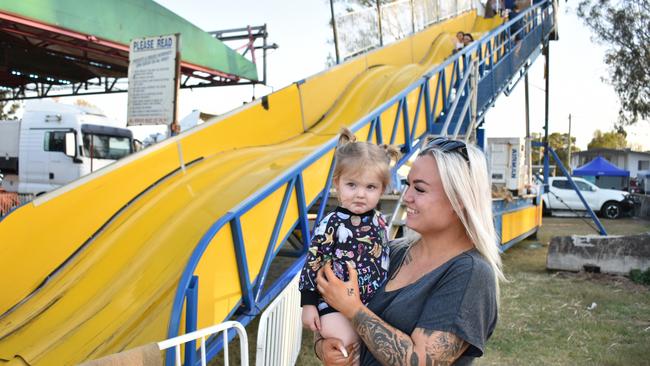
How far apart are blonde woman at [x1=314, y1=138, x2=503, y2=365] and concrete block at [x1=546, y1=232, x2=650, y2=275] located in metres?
7.51

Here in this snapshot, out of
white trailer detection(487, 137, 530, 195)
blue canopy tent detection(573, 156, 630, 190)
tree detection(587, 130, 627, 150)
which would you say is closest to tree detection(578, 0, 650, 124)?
blue canopy tent detection(573, 156, 630, 190)

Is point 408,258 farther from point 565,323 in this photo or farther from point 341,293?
point 565,323

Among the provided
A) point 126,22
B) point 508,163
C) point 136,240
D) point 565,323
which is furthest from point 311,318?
point 126,22

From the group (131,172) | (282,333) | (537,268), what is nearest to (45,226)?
(131,172)

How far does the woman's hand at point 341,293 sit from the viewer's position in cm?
165

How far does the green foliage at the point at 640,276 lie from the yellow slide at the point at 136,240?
4.10 meters

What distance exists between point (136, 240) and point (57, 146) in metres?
11.3

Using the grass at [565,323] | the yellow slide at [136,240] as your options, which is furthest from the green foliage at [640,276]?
the yellow slide at [136,240]

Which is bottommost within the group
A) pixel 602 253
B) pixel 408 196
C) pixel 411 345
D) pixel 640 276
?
pixel 640 276

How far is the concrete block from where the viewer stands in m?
7.94

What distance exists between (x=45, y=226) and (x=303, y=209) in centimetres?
216

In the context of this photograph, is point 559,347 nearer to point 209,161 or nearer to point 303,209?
point 303,209

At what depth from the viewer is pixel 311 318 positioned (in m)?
1.92

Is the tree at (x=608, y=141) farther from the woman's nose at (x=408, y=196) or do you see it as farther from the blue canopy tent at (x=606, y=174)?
the woman's nose at (x=408, y=196)
